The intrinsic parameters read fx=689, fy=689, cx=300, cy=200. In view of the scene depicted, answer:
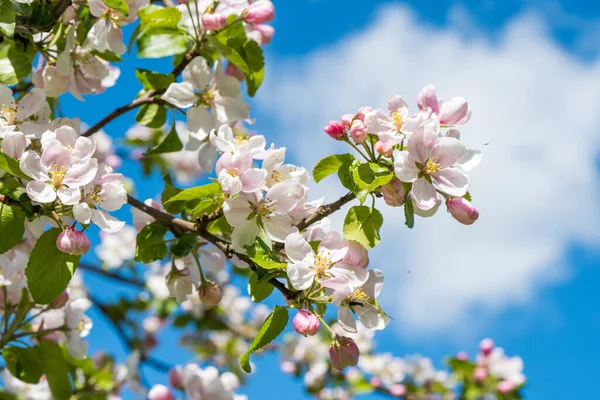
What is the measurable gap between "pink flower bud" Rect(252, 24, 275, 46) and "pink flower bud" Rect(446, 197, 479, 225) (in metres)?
1.03

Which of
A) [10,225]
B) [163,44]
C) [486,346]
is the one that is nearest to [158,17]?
[163,44]

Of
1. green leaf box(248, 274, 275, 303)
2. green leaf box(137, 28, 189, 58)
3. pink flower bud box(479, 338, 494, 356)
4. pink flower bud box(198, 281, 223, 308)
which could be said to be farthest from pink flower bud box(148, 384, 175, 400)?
pink flower bud box(479, 338, 494, 356)

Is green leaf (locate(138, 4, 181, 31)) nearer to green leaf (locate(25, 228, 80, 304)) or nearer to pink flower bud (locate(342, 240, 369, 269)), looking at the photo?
green leaf (locate(25, 228, 80, 304))

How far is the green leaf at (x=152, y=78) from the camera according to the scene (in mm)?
2086

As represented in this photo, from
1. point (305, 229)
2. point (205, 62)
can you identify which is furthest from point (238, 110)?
point (305, 229)

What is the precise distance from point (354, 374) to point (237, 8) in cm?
346

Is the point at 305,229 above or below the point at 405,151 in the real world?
below

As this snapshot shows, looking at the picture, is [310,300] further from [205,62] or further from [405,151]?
[205,62]

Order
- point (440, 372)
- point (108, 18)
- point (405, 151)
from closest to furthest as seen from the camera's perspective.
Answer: point (405, 151), point (108, 18), point (440, 372)

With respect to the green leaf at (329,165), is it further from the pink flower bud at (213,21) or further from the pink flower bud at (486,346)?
the pink flower bud at (486,346)

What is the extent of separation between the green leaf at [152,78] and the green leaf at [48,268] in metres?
0.68

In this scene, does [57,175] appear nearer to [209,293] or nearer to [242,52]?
[209,293]

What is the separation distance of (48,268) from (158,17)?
0.86 m

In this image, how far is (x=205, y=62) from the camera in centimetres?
206
